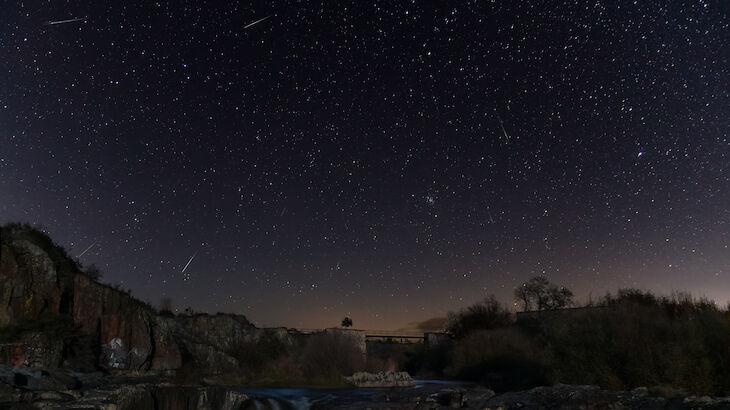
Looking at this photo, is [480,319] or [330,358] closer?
[330,358]

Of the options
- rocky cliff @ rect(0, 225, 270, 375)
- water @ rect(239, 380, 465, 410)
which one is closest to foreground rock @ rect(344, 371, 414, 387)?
water @ rect(239, 380, 465, 410)

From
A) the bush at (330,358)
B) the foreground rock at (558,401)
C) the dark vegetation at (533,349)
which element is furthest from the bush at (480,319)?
the foreground rock at (558,401)

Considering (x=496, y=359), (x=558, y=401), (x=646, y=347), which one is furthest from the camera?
(x=496, y=359)

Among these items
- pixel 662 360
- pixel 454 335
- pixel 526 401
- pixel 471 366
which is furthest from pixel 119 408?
pixel 454 335

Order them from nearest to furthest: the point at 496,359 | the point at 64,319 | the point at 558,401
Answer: the point at 558,401, the point at 64,319, the point at 496,359

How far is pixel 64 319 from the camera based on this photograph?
36500 millimetres

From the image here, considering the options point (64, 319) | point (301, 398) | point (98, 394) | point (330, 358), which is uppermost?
point (64, 319)

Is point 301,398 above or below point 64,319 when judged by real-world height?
below

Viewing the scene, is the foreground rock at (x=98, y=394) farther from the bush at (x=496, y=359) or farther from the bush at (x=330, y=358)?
the bush at (x=496, y=359)

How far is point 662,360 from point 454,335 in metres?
41.7

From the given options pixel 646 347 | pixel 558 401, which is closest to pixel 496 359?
pixel 646 347

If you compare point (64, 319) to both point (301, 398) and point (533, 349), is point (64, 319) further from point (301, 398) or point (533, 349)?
point (533, 349)

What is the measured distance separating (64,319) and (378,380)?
22.6m

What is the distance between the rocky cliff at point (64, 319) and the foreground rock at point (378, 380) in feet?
46.5
